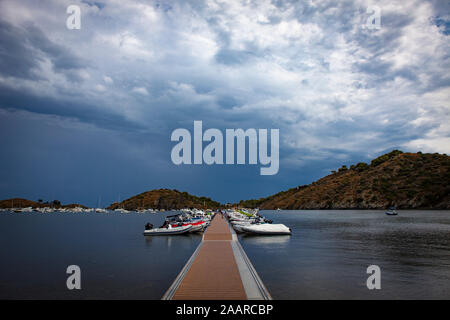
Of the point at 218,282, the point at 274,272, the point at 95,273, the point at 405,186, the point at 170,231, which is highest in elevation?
the point at 405,186

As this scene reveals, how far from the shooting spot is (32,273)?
21672 mm

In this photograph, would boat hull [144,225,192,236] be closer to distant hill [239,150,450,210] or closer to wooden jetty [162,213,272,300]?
wooden jetty [162,213,272,300]

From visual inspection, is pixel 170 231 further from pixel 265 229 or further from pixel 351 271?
pixel 351 271

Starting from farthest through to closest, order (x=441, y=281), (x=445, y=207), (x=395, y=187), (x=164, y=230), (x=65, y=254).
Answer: (x=395, y=187) → (x=445, y=207) → (x=164, y=230) → (x=65, y=254) → (x=441, y=281)

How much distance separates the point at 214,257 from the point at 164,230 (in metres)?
25.6

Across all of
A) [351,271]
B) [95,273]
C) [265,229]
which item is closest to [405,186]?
[265,229]

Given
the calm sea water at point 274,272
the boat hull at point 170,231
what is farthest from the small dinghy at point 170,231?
the calm sea water at point 274,272

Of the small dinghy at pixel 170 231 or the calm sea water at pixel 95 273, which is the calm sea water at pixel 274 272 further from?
the small dinghy at pixel 170 231

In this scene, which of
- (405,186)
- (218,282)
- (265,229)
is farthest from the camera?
(405,186)

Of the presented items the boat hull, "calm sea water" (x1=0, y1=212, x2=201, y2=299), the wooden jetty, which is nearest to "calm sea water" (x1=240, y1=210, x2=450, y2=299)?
the wooden jetty

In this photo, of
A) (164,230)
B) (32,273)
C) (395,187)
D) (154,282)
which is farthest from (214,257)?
(395,187)
